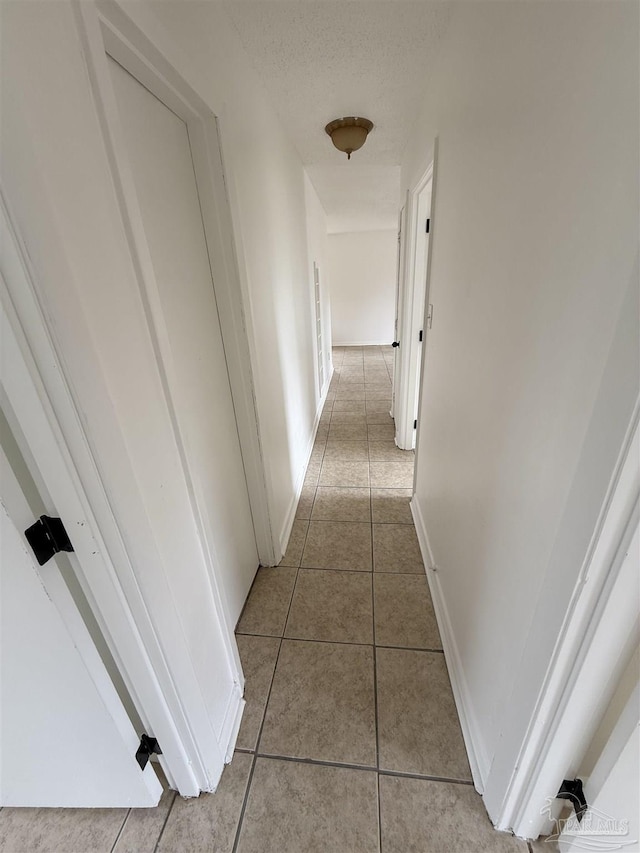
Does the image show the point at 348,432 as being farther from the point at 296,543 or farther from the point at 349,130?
the point at 349,130

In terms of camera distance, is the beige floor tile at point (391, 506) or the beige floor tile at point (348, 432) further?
the beige floor tile at point (348, 432)

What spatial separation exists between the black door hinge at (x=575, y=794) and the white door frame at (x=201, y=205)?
→ 112cm

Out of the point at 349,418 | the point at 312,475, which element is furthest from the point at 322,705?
the point at 349,418

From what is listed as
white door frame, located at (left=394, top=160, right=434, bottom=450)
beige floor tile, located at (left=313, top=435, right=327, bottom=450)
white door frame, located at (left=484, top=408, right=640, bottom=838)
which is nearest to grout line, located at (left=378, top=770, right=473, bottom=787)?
white door frame, located at (left=484, top=408, right=640, bottom=838)

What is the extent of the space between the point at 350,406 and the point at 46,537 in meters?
3.61

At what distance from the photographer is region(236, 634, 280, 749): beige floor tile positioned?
1252mm

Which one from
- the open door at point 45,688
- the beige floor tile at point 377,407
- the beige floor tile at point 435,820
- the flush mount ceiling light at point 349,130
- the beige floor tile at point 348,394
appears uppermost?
the flush mount ceiling light at point 349,130

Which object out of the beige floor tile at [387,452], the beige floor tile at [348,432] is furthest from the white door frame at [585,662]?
the beige floor tile at [348,432]

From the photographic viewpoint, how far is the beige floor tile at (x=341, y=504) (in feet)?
7.62

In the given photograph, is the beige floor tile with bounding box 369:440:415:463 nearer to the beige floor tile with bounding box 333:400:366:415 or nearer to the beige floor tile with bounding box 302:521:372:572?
the beige floor tile with bounding box 333:400:366:415

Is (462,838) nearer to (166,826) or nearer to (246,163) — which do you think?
(166,826)

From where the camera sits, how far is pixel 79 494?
2.17 feet

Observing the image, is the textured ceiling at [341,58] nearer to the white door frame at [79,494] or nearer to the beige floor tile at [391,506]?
the white door frame at [79,494]

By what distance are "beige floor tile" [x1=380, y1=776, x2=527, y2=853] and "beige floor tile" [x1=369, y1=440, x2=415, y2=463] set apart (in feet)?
6.78
